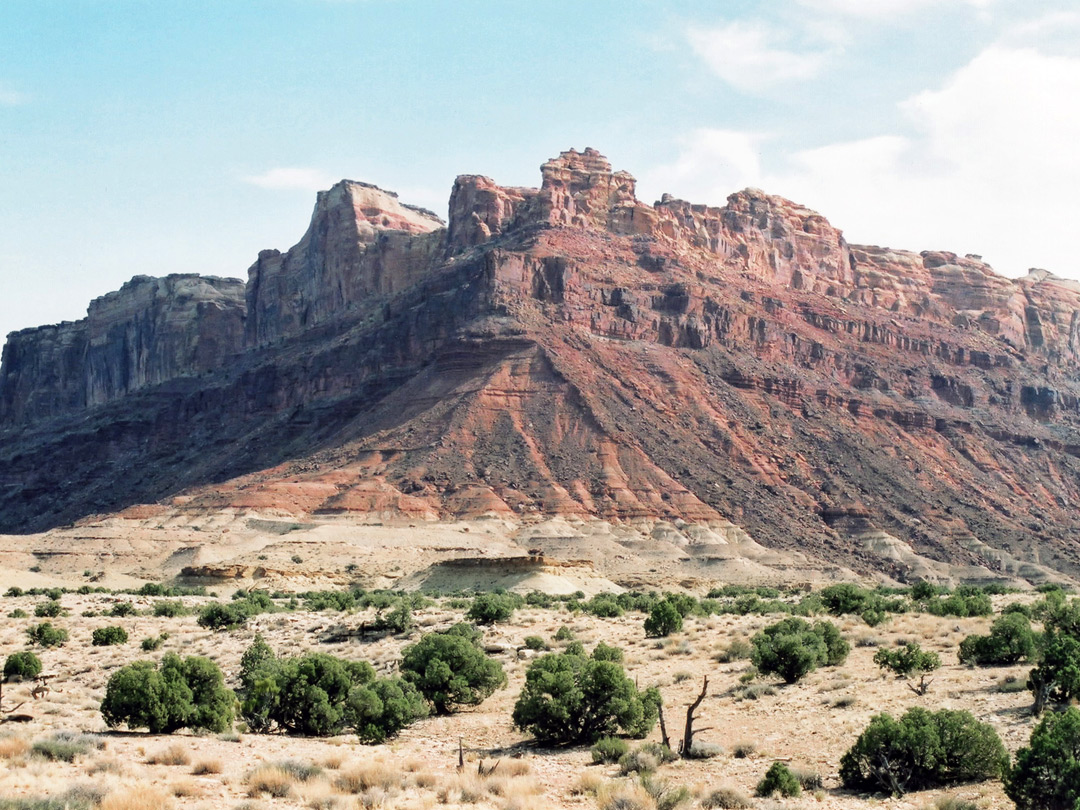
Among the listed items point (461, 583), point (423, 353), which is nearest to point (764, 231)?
point (423, 353)

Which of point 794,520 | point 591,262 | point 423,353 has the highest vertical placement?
point 591,262

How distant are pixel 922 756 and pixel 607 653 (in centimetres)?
1342

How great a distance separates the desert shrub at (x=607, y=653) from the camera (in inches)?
1353

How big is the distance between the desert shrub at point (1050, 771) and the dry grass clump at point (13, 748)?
15.2 m

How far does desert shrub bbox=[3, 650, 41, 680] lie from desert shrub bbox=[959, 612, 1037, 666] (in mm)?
23557

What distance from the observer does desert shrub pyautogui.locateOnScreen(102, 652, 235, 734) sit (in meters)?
26.9

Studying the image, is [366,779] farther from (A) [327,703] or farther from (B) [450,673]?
(B) [450,673]

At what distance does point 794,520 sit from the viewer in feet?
376

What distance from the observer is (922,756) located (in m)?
22.2

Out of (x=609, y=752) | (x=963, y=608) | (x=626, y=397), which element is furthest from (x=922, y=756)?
(x=626, y=397)

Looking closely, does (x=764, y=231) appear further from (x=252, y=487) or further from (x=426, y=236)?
(x=252, y=487)

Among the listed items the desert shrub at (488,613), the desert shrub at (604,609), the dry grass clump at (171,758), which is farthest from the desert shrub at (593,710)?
the desert shrub at (604,609)

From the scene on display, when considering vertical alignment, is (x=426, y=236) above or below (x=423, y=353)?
above

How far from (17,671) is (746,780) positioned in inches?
849
